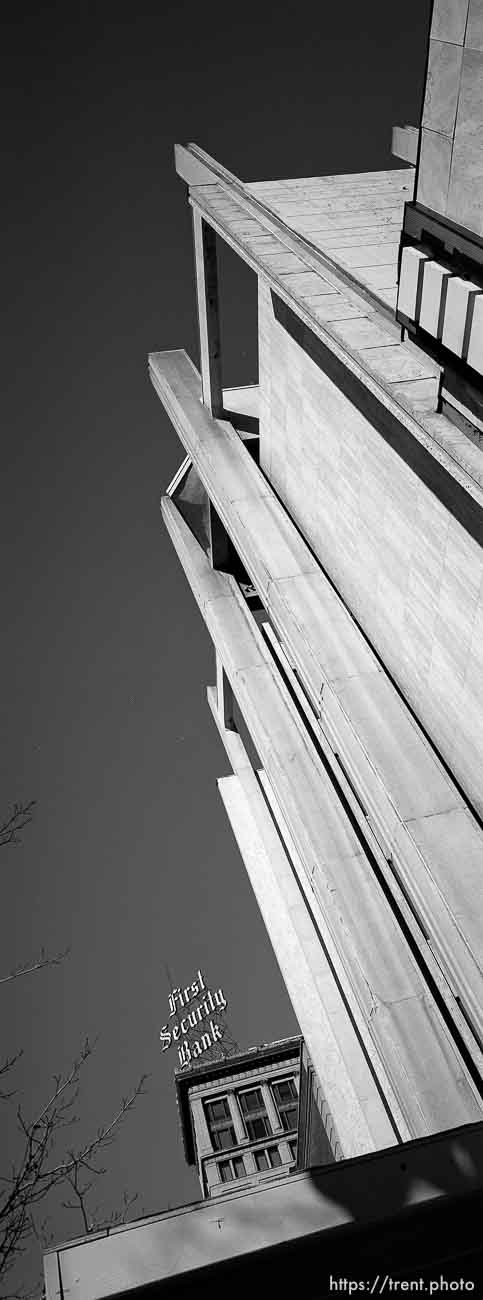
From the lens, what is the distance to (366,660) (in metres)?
10.0

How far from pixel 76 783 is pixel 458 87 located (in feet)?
86.5

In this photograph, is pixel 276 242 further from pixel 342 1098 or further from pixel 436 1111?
pixel 342 1098

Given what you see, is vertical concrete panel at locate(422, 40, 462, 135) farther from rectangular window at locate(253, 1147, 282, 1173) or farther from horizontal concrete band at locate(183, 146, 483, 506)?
rectangular window at locate(253, 1147, 282, 1173)

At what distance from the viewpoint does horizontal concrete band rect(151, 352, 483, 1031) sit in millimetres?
7184

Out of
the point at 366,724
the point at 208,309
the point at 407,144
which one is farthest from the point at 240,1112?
the point at 407,144

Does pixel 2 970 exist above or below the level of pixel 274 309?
below

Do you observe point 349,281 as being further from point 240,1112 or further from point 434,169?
point 240,1112

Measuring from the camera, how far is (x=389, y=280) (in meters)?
9.56

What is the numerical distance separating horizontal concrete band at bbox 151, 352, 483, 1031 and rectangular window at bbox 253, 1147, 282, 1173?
2796 cm

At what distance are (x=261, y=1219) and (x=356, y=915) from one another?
7.48 m

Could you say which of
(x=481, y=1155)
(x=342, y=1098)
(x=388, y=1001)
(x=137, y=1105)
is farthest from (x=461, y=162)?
(x=137, y=1105)

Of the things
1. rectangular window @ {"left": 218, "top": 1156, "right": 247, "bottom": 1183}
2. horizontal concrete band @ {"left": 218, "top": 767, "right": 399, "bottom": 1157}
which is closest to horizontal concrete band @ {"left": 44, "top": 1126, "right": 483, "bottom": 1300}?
horizontal concrete band @ {"left": 218, "top": 767, "right": 399, "bottom": 1157}

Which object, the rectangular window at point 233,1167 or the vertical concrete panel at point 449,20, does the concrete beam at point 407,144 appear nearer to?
the vertical concrete panel at point 449,20

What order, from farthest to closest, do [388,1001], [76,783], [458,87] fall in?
[76,783] → [388,1001] → [458,87]
